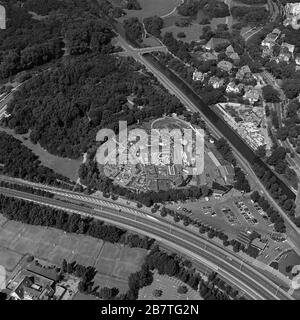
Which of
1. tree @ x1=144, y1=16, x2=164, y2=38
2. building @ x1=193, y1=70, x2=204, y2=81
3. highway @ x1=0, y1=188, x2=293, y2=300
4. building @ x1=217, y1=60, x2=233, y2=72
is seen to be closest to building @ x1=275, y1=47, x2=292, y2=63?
building @ x1=217, y1=60, x2=233, y2=72

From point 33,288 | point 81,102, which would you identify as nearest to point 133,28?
point 81,102

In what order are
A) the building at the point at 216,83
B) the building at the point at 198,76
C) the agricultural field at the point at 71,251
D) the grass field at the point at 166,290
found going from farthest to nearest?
the building at the point at 198,76
the building at the point at 216,83
the agricultural field at the point at 71,251
the grass field at the point at 166,290

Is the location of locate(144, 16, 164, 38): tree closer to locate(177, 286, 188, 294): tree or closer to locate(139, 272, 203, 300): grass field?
locate(139, 272, 203, 300): grass field

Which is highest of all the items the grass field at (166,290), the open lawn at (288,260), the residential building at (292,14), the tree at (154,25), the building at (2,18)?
the residential building at (292,14)

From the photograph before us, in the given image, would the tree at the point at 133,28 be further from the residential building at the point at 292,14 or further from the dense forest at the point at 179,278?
the dense forest at the point at 179,278

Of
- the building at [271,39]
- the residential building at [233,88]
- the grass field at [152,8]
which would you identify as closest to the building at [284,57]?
the building at [271,39]

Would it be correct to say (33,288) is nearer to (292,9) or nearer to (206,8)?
(206,8)

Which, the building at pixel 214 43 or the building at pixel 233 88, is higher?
the building at pixel 214 43

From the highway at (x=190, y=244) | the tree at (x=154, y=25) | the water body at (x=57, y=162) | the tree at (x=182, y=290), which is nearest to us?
the tree at (x=182, y=290)
